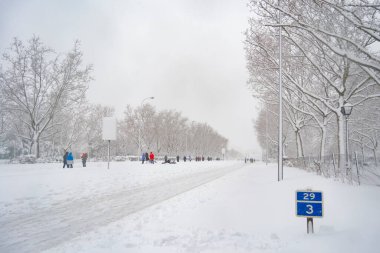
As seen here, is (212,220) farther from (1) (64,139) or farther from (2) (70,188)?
(1) (64,139)

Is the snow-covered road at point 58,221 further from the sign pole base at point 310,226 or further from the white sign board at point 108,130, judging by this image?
the white sign board at point 108,130

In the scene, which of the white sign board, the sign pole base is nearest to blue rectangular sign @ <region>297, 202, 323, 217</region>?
the sign pole base

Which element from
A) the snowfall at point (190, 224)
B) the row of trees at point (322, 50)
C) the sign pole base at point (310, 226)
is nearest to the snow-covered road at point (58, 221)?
the snowfall at point (190, 224)

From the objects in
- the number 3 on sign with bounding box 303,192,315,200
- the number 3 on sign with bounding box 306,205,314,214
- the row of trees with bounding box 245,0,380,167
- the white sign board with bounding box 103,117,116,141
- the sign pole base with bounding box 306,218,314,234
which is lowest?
the sign pole base with bounding box 306,218,314,234

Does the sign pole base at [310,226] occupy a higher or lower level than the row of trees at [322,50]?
lower

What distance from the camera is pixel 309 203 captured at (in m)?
6.21

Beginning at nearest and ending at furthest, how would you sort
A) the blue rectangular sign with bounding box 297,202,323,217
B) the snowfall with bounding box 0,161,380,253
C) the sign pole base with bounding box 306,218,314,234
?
the snowfall with bounding box 0,161,380,253, the blue rectangular sign with bounding box 297,202,323,217, the sign pole base with bounding box 306,218,314,234

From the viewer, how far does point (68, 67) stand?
41.5 meters

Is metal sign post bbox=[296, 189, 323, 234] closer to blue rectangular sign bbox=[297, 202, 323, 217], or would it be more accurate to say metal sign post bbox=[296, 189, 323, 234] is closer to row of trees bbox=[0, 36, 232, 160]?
blue rectangular sign bbox=[297, 202, 323, 217]

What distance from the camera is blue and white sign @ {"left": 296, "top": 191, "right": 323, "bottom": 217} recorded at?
241 inches

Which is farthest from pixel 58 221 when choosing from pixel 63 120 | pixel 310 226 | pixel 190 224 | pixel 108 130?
pixel 63 120

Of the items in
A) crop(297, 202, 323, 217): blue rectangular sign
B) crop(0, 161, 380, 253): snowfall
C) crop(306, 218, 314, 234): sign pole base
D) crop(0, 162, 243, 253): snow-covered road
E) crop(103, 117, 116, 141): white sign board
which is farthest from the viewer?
crop(103, 117, 116, 141): white sign board

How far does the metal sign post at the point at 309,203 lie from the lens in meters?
6.13

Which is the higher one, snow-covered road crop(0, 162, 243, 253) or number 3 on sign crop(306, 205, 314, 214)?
number 3 on sign crop(306, 205, 314, 214)
